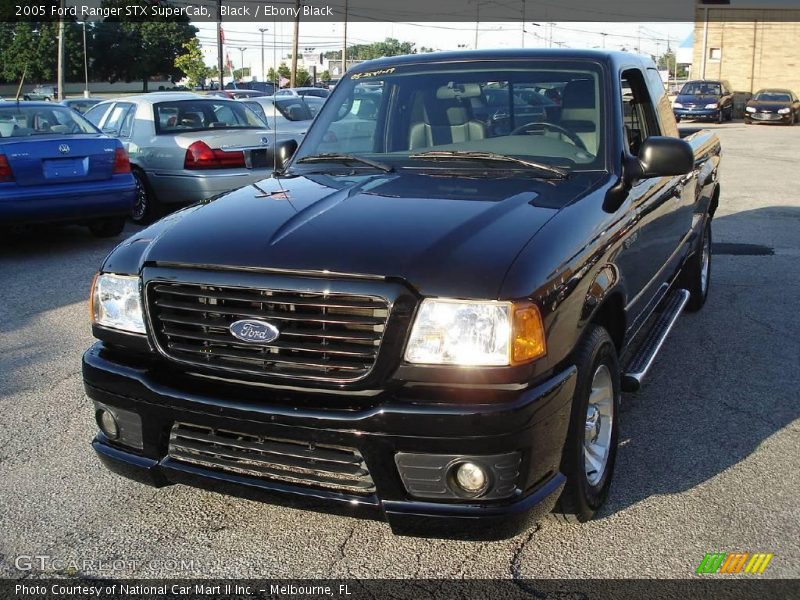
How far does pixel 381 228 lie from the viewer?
10.3 feet

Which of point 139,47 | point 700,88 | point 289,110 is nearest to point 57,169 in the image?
point 289,110

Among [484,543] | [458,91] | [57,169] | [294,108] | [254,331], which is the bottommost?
[484,543]

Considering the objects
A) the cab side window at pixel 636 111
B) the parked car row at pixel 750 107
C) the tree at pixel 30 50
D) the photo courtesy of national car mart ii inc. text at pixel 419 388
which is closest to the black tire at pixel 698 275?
the photo courtesy of national car mart ii inc. text at pixel 419 388

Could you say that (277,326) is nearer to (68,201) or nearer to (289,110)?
(68,201)

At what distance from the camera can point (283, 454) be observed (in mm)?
2930

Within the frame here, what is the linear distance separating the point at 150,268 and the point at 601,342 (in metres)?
1.73

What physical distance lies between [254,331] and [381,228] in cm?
60

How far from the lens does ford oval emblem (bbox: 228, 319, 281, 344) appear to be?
115 inches

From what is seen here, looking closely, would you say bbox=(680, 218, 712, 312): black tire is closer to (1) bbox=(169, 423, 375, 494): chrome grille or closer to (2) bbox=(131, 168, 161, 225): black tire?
(1) bbox=(169, 423, 375, 494): chrome grille

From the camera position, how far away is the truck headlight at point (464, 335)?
2787 millimetres

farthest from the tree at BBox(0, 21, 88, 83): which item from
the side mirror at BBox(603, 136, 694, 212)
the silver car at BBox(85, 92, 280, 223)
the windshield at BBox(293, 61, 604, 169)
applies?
the side mirror at BBox(603, 136, 694, 212)

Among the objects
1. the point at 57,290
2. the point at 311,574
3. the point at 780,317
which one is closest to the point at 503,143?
the point at 311,574

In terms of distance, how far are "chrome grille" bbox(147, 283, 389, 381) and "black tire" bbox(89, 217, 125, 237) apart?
23.8 ft

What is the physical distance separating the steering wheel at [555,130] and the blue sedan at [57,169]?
592cm
